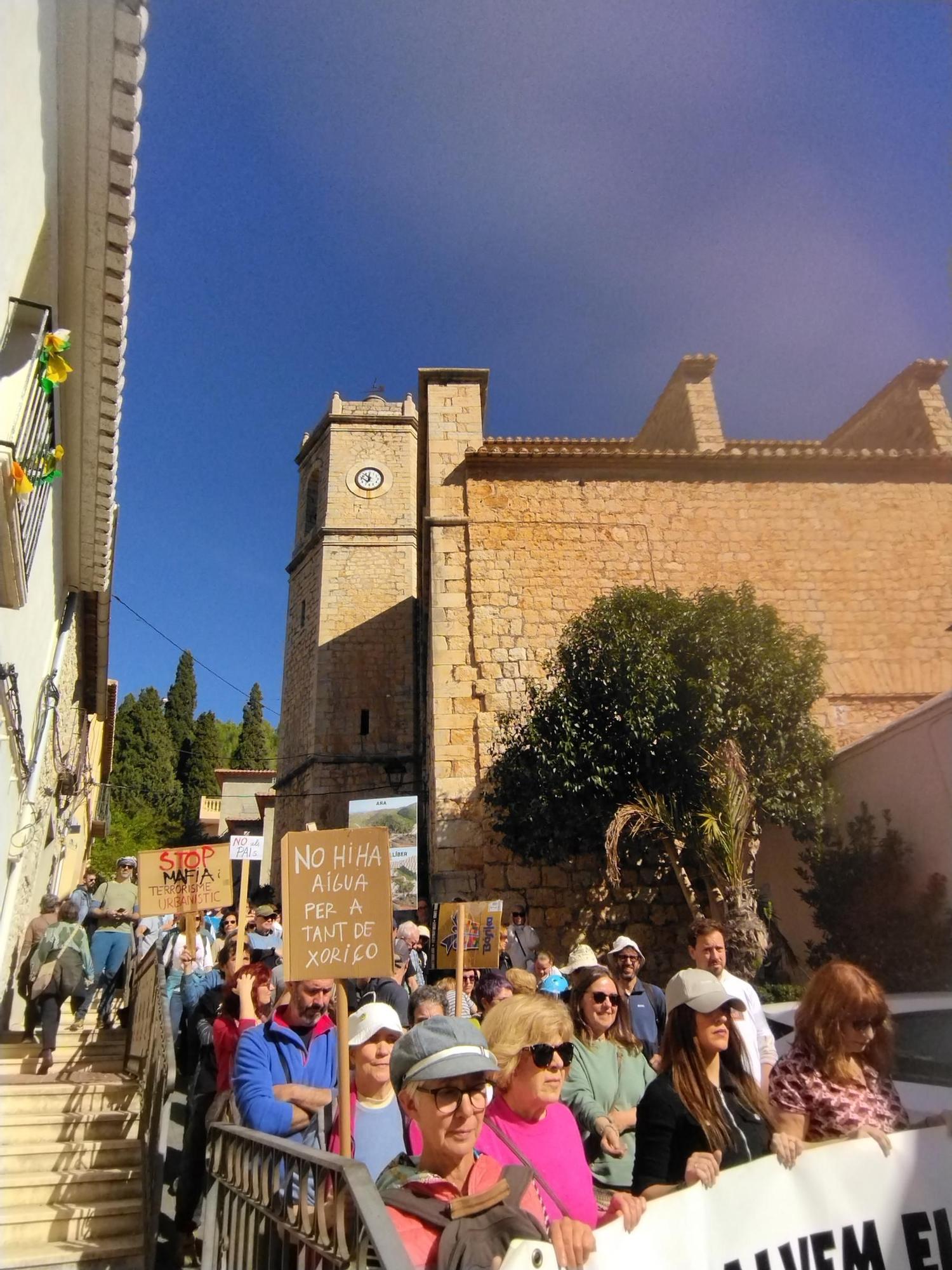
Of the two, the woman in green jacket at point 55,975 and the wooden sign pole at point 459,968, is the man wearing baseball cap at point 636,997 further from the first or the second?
the woman in green jacket at point 55,975

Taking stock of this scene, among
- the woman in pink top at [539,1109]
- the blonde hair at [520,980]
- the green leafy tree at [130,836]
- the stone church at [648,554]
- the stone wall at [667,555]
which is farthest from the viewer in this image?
the green leafy tree at [130,836]

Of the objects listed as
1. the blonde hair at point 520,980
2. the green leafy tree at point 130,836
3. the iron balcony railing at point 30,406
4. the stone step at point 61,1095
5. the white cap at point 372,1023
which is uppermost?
the iron balcony railing at point 30,406

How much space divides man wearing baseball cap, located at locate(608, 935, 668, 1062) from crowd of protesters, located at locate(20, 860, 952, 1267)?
0.03 m

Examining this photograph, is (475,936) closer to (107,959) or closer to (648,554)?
(107,959)

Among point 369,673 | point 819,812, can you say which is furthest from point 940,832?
point 369,673

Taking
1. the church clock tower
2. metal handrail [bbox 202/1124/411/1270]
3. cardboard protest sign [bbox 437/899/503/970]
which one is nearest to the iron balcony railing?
metal handrail [bbox 202/1124/411/1270]

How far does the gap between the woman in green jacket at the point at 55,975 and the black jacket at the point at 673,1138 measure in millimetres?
5859

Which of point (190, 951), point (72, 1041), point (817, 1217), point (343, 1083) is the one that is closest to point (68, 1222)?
point (190, 951)

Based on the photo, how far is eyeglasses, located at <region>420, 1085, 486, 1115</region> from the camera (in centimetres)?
203

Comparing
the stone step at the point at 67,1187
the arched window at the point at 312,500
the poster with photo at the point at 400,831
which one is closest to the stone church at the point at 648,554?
the poster with photo at the point at 400,831

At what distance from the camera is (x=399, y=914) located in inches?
535

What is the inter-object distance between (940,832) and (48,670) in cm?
1002

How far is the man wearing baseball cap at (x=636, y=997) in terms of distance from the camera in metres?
4.32

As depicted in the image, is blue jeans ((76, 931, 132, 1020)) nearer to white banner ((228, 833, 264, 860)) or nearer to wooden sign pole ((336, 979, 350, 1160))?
white banner ((228, 833, 264, 860))
